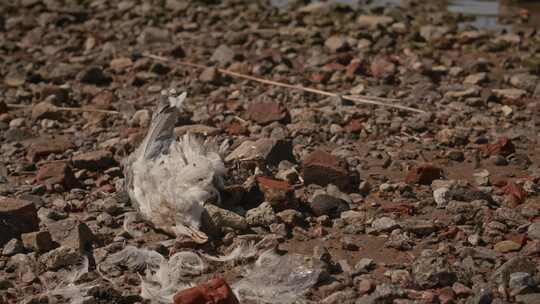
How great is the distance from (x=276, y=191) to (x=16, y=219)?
1281 millimetres

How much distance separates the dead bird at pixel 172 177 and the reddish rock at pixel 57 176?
18.4 inches

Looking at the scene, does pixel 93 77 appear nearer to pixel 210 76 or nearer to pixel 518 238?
pixel 210 76

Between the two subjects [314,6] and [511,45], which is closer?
[511,45]

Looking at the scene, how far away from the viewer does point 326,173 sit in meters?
4.92

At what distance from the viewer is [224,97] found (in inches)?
272

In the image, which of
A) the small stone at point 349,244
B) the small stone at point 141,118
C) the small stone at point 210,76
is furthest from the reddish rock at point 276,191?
the small stone at point 210,76

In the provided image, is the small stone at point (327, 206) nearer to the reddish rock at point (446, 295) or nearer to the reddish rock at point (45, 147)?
the reddish rock at point (446, 295)

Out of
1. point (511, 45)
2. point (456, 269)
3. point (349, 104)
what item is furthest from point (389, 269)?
point (511, 45)

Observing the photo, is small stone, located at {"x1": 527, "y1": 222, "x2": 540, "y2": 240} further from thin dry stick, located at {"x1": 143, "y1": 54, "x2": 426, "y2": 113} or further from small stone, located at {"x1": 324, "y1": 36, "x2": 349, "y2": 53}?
small stone, located at {"x1": 324, "y1": 36, "x2": 349, "y2": 53}

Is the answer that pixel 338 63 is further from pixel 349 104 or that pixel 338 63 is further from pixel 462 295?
pixel 462 295

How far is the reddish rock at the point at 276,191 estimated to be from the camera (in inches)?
180

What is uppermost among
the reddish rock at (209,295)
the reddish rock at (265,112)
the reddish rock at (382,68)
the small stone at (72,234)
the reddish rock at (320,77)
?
the reddish rock at (209,295)

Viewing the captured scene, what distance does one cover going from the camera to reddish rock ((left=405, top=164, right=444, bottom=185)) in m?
4.96

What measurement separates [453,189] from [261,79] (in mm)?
2867
